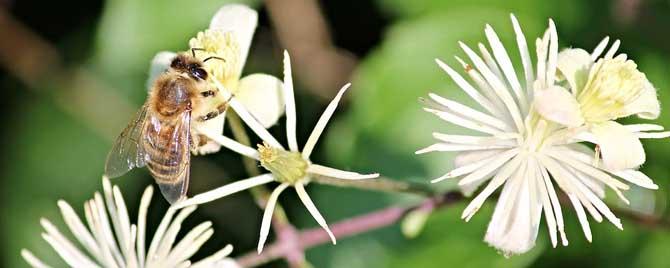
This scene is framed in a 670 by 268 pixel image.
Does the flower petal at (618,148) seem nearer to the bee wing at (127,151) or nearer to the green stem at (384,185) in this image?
the green stem at (384,185)

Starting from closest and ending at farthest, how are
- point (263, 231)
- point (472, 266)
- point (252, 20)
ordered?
point (263, 231) → point (252, 20) → point (472, 266)

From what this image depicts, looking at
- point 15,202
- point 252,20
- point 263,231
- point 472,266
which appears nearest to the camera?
point 263,231

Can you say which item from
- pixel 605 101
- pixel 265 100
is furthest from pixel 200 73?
pixel 605 101

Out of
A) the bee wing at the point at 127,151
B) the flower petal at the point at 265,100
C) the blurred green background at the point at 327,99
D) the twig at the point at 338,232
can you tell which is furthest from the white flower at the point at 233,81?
the blurred green background at the point at 327,99

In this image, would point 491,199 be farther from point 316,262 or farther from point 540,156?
point 316,262

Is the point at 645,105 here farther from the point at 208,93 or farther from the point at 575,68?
the point at 208,93

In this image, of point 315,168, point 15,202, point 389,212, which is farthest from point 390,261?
point 15,202

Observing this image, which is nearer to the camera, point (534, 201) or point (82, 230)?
point (534, 201)
